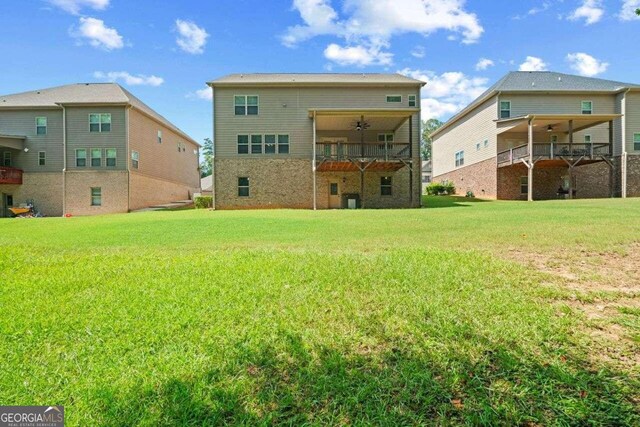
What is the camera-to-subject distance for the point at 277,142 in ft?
Answer: 71.9

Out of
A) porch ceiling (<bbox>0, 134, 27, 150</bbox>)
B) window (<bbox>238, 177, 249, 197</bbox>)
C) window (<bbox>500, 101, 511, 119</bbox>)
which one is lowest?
window (<bbox>238, 177, 249, 197</bbox>)

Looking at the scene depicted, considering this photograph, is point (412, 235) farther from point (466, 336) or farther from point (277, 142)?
point (277, 142)

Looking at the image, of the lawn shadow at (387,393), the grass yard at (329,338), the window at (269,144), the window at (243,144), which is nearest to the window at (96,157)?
the window at (243,144)

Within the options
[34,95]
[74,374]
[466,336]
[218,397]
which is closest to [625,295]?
[466,336]

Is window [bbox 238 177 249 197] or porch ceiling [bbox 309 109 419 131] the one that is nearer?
porch ceiling [bbox 309 109 419 131]

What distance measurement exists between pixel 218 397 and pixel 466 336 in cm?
216

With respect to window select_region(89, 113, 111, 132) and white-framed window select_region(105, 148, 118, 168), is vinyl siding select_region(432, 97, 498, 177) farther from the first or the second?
window select_region(89, 113, 111, 132)

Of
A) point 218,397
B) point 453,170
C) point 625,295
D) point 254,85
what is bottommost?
point 218,397

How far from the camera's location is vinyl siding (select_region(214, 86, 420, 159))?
21.9 metres

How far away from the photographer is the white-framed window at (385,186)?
22.4 metres

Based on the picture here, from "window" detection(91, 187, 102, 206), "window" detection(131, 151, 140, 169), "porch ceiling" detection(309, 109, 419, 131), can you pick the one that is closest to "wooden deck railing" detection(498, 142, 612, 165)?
"porch ceiling" detection(309, 109, 419, 131)

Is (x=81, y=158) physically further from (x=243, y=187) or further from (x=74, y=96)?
(x=243, y=187)

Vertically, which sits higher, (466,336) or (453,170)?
(453,170)

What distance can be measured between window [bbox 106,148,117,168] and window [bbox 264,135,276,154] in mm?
10956
